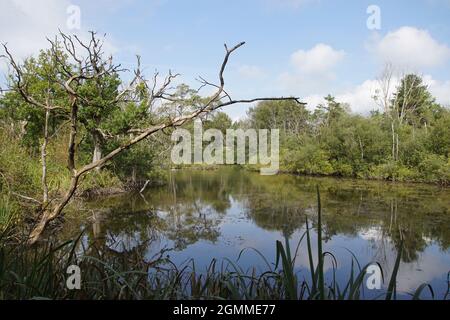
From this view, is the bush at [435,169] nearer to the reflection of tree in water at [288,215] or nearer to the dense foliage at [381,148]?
the dense foliage at [381,148]

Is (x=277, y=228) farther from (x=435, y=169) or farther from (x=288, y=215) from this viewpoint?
(x=435, y=169)

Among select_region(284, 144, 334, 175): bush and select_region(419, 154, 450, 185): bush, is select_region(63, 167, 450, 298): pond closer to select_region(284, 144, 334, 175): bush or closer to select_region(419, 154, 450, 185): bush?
select_region(419, 154, 450, 185): bush

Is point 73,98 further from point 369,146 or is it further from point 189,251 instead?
point 369,146

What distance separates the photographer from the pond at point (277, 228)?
5.49 meters

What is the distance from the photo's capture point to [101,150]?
1239cm

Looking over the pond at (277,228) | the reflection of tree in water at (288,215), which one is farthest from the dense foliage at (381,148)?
the pond at (277,228)

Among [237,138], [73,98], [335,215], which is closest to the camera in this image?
[73,98]

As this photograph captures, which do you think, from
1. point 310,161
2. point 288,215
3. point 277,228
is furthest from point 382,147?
point 277,228

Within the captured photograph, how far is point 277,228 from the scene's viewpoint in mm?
7781
